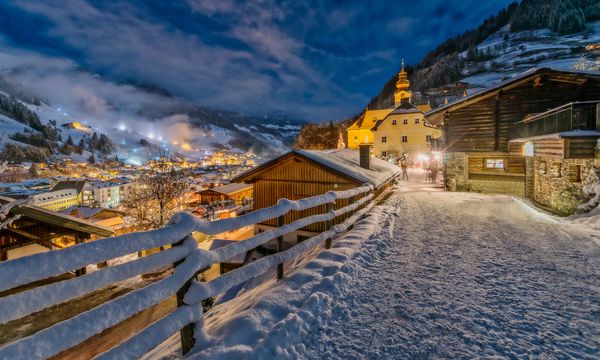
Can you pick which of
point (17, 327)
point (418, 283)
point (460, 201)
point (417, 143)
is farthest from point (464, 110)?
point (417, 143)

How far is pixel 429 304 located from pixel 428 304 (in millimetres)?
18

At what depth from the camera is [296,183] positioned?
54.3ft

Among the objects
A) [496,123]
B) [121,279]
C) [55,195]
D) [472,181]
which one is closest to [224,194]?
[55,195]

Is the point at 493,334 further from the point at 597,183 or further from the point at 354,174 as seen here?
the point at 597,183

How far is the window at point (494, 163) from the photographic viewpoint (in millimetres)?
19508

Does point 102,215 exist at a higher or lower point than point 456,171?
lower

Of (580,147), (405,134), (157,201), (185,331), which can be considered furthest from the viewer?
(405,134)

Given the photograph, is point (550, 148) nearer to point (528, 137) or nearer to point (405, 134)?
point (528, 137)

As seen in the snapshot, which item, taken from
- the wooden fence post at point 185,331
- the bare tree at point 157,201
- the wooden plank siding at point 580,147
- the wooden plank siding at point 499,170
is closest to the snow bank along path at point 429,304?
the wooden fence post at point 185,331

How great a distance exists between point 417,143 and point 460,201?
39.6 metres

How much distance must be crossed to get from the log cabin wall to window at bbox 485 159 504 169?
1215 centimetres

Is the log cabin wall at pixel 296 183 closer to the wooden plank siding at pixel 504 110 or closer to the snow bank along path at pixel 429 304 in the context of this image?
the snow bank along path at pixel 429 304

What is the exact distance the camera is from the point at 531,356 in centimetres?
296

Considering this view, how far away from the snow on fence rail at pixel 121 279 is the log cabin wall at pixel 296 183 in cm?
1228
